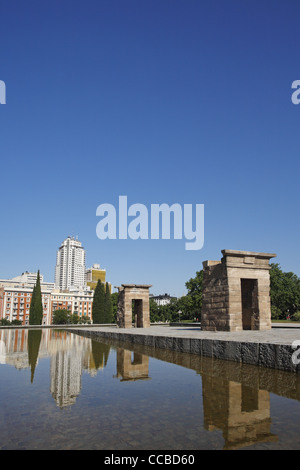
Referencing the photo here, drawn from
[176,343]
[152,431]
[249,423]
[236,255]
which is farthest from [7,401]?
[236,255]

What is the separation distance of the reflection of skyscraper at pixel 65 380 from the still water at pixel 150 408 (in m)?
0.02

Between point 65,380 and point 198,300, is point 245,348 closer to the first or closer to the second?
point 65,380

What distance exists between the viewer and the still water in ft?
11.1

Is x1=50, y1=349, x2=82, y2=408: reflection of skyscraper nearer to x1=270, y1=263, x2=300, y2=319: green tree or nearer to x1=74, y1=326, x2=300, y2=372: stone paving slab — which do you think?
x1=74, y1=326, x2=300, y2=372: stone paving slab

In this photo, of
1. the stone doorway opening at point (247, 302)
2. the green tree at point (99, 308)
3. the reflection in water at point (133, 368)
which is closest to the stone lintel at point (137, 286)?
the stone doorway opening at point (247, 302)

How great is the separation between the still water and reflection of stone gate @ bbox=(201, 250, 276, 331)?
6.90 m

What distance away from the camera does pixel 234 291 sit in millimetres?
14859

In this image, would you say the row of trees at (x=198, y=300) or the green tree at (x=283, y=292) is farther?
the green tree at (x=283, y=292)

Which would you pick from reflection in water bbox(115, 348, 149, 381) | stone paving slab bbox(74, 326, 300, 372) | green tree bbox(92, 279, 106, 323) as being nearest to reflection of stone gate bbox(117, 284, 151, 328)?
stone paving slab bbox(74, 326, 300, 372)

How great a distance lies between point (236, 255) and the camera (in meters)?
15.2

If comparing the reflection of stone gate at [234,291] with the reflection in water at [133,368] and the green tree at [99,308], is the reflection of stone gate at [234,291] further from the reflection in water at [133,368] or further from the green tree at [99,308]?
the green tree at [99,308]

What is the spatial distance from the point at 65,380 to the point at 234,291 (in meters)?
9.90

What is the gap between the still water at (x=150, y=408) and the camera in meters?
3.38
